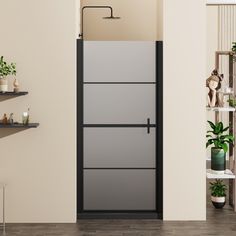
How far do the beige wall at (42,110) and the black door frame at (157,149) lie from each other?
76mm

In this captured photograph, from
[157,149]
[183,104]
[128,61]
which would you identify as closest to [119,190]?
[157,149]

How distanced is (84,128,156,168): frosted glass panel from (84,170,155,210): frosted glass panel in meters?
0.08

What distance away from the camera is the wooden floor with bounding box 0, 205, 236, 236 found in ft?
18.4

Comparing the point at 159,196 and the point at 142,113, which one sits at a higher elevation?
the point at 142,113

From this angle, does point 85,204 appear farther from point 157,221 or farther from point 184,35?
point 184,35

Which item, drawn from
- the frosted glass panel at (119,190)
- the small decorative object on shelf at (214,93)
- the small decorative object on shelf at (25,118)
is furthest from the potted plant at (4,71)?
the small decorative object on shelf at (214,93)

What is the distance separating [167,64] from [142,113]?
0.52m

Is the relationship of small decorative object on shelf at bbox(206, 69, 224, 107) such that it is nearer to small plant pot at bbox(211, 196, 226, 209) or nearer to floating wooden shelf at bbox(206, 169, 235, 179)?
floating wooden shelf at bbox(206, 169, 235, 179)

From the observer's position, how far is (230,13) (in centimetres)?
1024

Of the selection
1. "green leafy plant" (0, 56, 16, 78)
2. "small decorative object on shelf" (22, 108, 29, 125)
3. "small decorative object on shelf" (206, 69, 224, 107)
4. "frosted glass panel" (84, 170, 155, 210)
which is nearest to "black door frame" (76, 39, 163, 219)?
"frosted glass panel" (84, 170, 155, 210)

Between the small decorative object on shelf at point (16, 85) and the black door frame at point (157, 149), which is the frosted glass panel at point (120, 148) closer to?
the black door frame at point (157, 149)

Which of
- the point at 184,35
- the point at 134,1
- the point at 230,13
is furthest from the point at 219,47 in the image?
the point at 184,35

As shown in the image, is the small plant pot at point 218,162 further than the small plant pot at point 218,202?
No

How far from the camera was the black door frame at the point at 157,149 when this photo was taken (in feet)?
19.6
